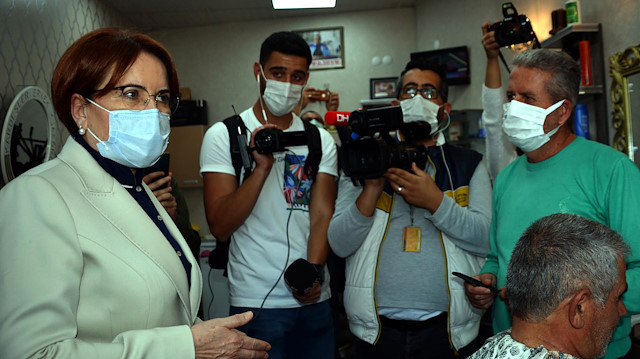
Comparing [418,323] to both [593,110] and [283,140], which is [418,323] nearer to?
[283,140]

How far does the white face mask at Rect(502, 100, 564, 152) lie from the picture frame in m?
3.82

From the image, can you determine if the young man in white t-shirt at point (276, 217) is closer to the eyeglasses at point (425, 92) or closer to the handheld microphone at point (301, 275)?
the handheld microphone at point (301, 275)

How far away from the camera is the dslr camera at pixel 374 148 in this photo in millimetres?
1753

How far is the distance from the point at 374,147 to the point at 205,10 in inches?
160

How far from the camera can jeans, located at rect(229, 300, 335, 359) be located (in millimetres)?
1850

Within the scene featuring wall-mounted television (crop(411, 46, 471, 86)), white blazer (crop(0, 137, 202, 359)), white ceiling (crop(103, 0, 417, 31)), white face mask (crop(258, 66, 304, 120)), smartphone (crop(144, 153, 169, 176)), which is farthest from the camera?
white ceiling (crop(103, 0, 417, 31))

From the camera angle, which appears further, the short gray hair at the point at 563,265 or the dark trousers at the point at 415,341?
the dark trousers at the point at 415,341

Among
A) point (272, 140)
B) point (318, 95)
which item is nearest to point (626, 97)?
point (272, 140)

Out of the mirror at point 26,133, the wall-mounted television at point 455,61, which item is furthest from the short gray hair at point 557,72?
the wall-mounted television at point 455,61

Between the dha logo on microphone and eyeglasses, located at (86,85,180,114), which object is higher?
eyeglasses, located at (86,85,180,114)

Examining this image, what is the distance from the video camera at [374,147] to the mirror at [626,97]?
1161 mm

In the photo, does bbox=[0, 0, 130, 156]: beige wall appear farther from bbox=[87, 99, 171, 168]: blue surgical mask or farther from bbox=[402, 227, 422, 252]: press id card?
bbox=[402, 227, 422, 252]: press id card

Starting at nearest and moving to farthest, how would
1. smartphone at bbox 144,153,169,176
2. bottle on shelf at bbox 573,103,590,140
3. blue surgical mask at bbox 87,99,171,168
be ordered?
1. blue surgical mask at bbox 87,99,171,168
2. smartphone at bbox 144,153,169,176
3. bottle on shelf at bbox 573,103,590,140

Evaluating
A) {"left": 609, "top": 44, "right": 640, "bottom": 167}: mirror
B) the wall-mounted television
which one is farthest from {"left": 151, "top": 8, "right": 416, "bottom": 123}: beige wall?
{"left": 609, "top": 44, "right": 640, "bottom": 167}: mirror
